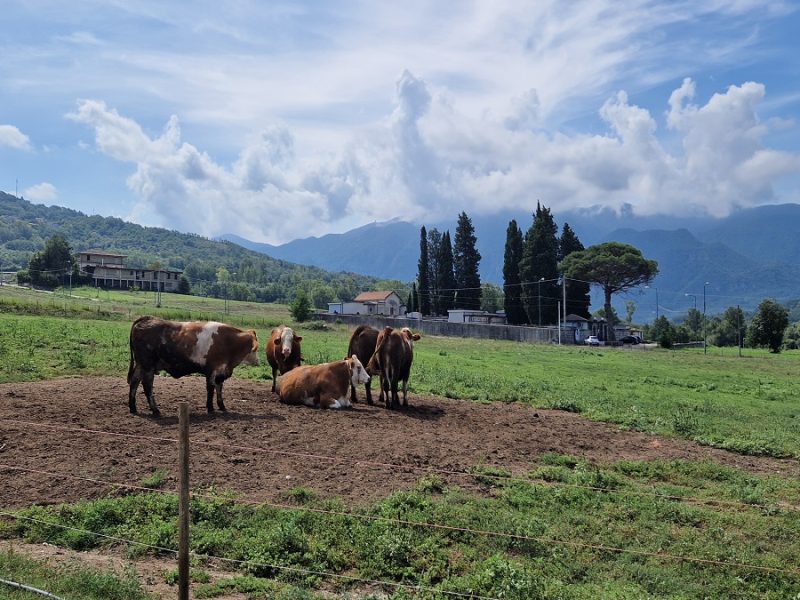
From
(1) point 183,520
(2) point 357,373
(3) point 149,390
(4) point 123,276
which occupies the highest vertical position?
(4) point 123,276

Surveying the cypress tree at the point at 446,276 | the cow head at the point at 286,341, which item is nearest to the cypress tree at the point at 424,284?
the cypress tree at the point at 446,276

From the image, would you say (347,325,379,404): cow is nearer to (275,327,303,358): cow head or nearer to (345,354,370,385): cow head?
(275,327,303,358): cow head

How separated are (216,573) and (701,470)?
28.7 feet

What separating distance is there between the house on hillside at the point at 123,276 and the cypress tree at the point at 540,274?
73.2m

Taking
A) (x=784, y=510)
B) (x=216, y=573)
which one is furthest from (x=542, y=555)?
(x=784, y=510)

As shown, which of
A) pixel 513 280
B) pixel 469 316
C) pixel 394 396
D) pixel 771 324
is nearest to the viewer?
pixel 394 396

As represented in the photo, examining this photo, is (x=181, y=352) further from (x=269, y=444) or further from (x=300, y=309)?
(x=300, y=309)

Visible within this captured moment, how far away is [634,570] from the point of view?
704cm

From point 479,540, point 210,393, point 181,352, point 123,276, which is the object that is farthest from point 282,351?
point 123,276

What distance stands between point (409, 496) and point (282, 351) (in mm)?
9363

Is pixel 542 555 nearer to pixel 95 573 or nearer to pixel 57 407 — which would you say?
pixel 95 573

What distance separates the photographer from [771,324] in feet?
251

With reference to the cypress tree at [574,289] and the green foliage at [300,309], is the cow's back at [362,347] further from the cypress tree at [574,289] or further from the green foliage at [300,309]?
the cypress tree at [574,289]

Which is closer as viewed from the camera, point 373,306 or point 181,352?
point 181,352
